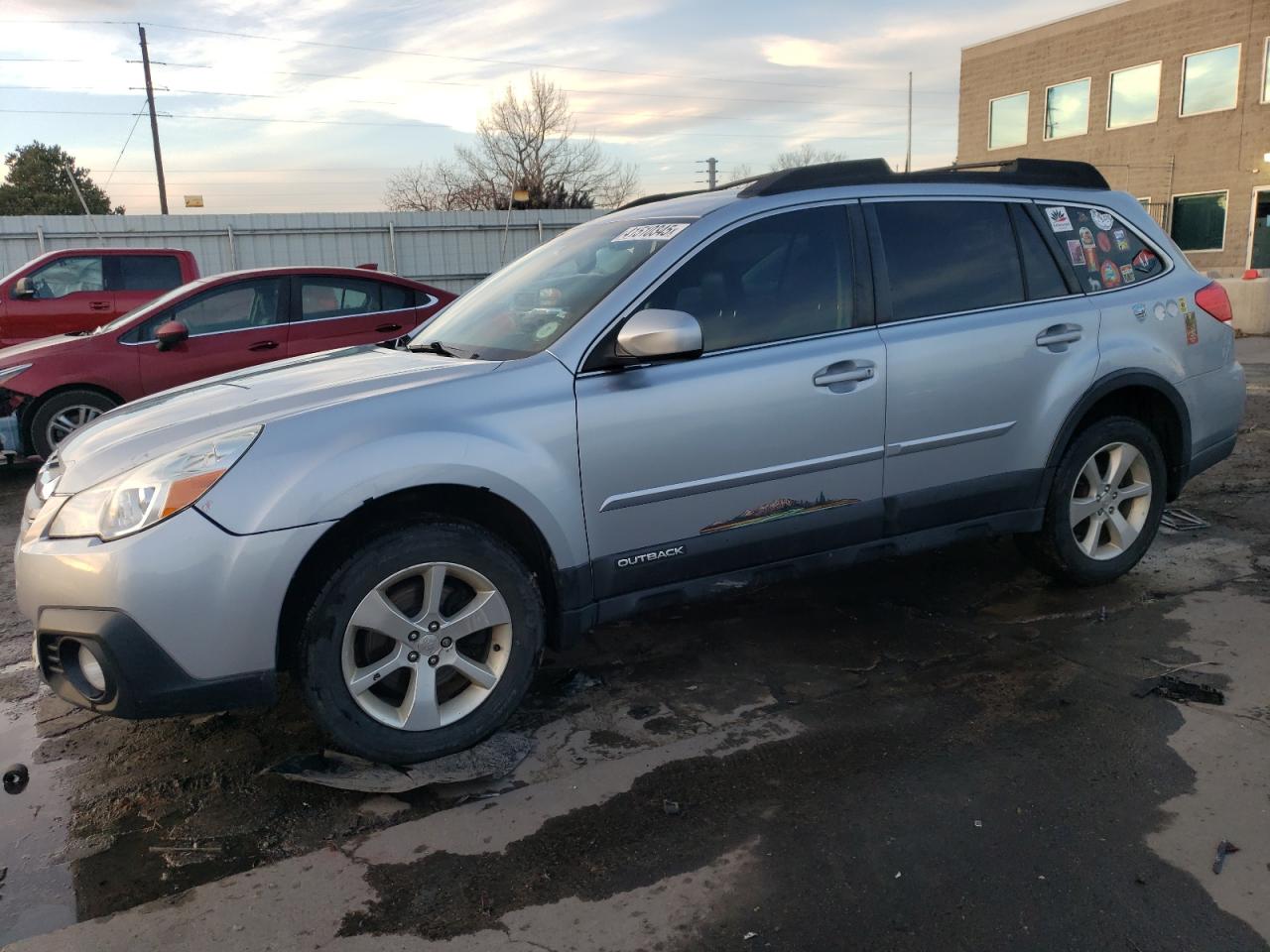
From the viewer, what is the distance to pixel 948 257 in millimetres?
4031

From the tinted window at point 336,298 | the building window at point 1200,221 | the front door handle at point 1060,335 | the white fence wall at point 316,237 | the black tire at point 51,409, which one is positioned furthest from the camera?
the building window at point 1200,221

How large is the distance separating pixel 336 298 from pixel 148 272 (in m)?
3.95

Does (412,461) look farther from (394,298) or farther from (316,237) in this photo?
(316,237)

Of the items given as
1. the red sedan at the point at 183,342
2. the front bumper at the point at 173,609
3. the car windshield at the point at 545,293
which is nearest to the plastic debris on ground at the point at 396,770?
the front bumper at the point at 173,609

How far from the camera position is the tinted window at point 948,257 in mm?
3914

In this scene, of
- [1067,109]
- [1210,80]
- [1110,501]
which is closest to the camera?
[1110,501]

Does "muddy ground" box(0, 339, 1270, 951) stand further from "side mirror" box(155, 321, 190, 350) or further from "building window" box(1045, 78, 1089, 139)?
"building window" box(1045, 78, 1089, 139)

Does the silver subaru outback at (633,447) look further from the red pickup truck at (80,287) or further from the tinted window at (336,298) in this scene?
the red pickup truck at (80,287)

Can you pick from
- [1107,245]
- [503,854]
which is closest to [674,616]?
[503,854]

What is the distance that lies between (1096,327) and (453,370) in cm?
278

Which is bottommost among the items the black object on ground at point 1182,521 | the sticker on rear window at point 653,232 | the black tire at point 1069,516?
the black object on ground at point 1182,521

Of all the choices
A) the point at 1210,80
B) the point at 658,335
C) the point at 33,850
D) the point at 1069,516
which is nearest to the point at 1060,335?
the point at 1069,516

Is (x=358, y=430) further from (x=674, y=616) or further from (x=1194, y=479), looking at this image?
(x=1194, y=479)

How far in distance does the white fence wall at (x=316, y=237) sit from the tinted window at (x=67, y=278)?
7498 millimetres
